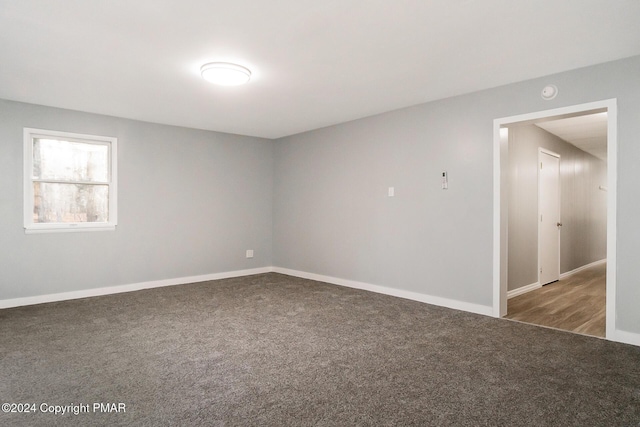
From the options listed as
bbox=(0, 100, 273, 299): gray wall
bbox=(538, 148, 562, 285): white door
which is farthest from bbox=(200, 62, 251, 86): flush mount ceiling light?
bbox=(538, 148, 562, 285): white door

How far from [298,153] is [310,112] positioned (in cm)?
151

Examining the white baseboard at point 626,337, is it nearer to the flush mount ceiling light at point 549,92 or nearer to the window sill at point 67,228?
the flush mount ceiling light at point 549,92

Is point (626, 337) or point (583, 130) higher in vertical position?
point (583, 130)

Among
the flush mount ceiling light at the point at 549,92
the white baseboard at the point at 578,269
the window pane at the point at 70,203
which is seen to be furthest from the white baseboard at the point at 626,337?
the window pane at the point at 70,203

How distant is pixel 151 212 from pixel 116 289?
3.88ft

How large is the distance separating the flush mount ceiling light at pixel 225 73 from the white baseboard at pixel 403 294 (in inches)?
128

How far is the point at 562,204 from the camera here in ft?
21.4

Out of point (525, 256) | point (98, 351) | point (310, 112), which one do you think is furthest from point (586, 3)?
point (98, 351)

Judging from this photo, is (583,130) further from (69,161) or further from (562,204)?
(69,161)

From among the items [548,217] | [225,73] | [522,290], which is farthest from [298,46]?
[548,217]

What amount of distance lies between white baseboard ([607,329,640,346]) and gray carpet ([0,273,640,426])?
0.35 feet

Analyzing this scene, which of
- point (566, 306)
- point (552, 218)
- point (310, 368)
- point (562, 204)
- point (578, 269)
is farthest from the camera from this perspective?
point (578, 269)

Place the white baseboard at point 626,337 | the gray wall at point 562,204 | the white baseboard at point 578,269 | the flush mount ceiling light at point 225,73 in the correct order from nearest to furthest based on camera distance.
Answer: the white baseboard at point 626,337, the flush mount ceiling light at point 225,73, the gray wall at point 562,204, the white baseboard at point 578,269

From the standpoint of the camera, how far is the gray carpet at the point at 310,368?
2.11 m
